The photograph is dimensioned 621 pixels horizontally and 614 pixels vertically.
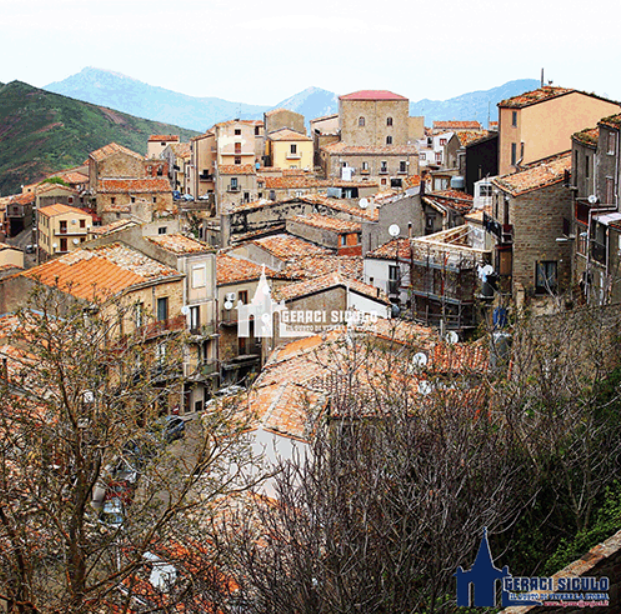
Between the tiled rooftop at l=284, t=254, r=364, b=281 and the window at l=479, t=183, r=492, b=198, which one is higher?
the window at l=479, t=183, r=492, b=198

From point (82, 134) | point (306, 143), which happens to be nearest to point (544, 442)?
point (306, 143)

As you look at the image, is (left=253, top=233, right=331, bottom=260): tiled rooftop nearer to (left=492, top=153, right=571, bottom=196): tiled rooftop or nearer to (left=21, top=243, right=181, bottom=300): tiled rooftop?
(left=21, top=243, right=181, bottom=300): tiled rooftop

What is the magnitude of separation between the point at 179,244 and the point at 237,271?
3922 millimetres

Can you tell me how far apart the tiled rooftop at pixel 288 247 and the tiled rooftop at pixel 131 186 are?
2893 cm

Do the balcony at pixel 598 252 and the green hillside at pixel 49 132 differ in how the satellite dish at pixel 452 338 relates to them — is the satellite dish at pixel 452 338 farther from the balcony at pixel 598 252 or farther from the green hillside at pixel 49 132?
the green hillside at pixel 49 132

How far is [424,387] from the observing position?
52.2ft

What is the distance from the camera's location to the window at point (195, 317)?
3541 centimetres

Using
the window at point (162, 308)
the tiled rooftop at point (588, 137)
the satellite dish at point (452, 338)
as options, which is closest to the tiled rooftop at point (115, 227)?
the window at point (162, 308)

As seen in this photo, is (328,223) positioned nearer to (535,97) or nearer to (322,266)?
(322,266)

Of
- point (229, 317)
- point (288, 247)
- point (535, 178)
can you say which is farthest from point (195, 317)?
point (535, 178)

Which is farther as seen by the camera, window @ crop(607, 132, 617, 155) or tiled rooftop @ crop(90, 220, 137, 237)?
tiled rooftop @ crop(90, 220, 137, 237)

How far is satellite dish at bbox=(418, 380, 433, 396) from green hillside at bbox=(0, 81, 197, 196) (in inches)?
4459

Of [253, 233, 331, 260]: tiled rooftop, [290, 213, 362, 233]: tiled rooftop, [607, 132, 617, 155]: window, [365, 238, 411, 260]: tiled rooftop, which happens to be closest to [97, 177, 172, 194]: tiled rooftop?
[290, 213, 362, 233]: tiled rooftop

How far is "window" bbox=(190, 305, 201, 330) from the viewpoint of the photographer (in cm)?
3541
